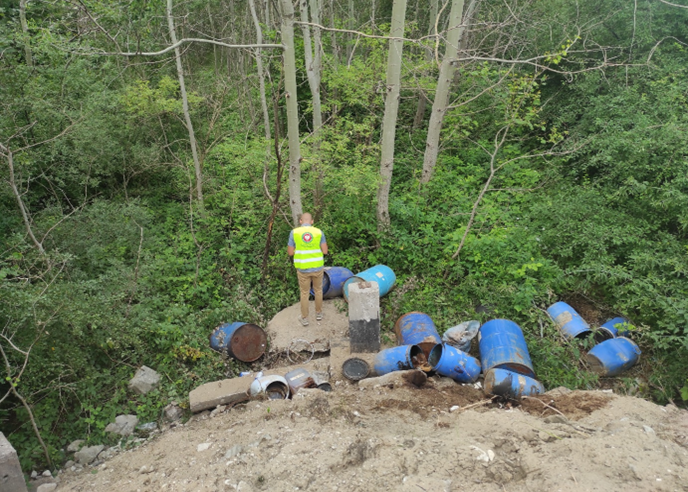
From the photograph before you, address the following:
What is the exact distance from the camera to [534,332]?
228 inches

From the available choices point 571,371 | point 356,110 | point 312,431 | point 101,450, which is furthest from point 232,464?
point 356,110

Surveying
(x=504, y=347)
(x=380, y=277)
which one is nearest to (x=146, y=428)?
(x=380, y=277)

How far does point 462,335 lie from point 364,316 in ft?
4.41

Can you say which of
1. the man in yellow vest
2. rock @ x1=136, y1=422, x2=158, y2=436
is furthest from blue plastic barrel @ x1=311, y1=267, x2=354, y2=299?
rock @ x1=136, y1=422, x2=158, y2=436

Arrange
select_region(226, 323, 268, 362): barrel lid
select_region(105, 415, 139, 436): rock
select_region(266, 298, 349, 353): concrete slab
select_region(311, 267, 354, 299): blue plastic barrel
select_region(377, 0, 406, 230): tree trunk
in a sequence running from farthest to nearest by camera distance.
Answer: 1. select_region(311, 267, 354, 299): blue plastic barrel
2. select_region(377, 0, 406, 230): tree trunk
3. select_region(266, 298, 349, 353): concrete slab
4. select_region(226, 323, 268, 362): barrel lid
5. select_region(105, 415, 139, 436): rock

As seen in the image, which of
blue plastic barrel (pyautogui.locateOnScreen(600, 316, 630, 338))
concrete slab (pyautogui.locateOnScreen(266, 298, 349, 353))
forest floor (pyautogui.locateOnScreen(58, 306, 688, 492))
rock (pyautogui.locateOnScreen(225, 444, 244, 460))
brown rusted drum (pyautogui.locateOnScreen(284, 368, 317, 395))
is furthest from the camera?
concrete slab (pyautogui.locateOnScreen(266, 298, 349, 353))

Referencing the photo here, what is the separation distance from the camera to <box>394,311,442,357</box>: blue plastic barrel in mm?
5215

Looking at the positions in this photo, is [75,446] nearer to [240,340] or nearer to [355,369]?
[240,340]

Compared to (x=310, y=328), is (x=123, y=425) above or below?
below

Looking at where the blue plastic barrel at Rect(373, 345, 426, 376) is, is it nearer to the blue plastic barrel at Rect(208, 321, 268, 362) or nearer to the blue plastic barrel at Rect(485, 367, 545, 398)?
the blue plastic barrel at Rect(485, 367, 545, 398)

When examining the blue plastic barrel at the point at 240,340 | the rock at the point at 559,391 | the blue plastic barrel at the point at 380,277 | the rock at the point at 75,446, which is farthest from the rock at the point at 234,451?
the rock at the point at 559,391

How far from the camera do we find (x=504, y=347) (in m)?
5.07

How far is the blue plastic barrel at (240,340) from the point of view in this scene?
5.59m

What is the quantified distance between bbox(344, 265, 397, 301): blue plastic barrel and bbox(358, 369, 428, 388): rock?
162 cm
